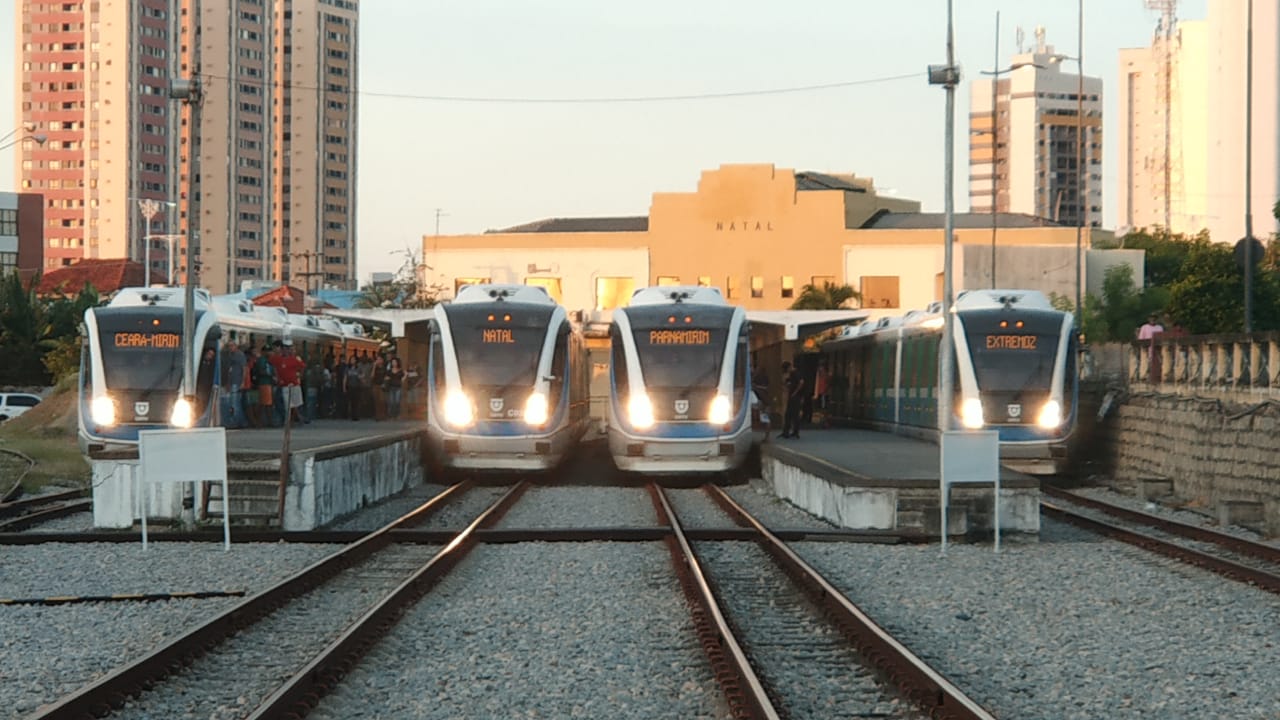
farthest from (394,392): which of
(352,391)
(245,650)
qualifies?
(245,650)

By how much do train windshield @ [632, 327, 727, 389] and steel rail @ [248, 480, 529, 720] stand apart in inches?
442

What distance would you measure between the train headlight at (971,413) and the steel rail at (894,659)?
46.1 feet

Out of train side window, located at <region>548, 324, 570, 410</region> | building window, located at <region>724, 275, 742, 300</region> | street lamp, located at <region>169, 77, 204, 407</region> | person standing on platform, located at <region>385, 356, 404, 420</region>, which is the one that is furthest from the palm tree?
street lamp, located at <region>169, 77, 204, 407</region>

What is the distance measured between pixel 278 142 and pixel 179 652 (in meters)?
180

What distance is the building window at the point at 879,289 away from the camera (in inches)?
3531

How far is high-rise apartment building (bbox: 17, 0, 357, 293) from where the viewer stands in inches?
6644

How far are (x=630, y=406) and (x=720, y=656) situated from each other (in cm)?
1709

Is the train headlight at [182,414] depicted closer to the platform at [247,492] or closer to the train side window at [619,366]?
the platform at [247,492]

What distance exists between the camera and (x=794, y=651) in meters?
10.7

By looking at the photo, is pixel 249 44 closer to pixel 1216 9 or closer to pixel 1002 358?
pixel 1216 9

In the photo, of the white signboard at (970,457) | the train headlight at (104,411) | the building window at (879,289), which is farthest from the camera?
the building window at (879,289)

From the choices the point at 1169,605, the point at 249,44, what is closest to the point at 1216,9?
the point at 249,44

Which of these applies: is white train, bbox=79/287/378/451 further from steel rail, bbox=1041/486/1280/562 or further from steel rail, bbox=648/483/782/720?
steel rail, bbox=648/483/782/720

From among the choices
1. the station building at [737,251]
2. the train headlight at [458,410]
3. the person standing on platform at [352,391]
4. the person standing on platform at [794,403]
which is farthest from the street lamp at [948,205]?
the station building at [737,251]
